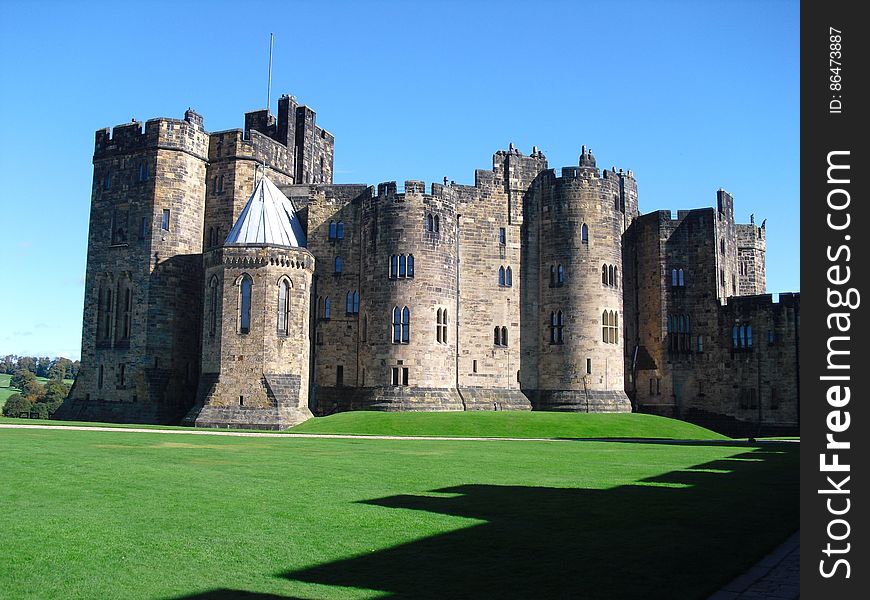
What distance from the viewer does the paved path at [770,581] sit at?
9.07 m

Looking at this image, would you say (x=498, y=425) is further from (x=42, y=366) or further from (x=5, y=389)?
(x=42, y=366)

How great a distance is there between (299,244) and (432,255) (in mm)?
8803

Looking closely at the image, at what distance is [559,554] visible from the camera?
11.1 m

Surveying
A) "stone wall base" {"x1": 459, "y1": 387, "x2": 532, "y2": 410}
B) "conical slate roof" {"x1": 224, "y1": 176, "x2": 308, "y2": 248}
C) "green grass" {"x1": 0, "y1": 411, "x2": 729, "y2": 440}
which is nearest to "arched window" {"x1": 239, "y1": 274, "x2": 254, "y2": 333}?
"conical slate roof" {"x1": 224, "y1": 176, "x2": 308, "y2": 248}

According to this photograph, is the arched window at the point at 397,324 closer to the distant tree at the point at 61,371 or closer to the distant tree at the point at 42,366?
the distant tree at the point at 61,371

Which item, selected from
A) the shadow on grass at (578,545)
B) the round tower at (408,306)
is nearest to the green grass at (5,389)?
the round tower at (408,306)

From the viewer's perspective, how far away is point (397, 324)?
5266cm

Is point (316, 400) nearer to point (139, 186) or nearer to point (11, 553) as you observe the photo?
point (139, 186)

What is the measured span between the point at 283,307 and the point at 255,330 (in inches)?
91.7

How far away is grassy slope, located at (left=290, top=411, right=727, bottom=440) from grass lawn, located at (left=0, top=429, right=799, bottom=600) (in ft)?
66.1

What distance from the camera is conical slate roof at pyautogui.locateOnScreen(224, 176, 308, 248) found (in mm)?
51656

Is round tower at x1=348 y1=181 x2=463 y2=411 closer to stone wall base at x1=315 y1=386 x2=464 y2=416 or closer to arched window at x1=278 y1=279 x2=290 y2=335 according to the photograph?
stone wall base at x1=315 y1=386 x2=464 y2=416

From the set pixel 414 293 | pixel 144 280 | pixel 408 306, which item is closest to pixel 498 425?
pixel 408 306

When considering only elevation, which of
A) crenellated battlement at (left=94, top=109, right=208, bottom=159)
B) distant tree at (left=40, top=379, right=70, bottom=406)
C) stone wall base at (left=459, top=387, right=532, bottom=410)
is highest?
crenellated battlement at (left=94, top=109, right=208, bottom=159)
